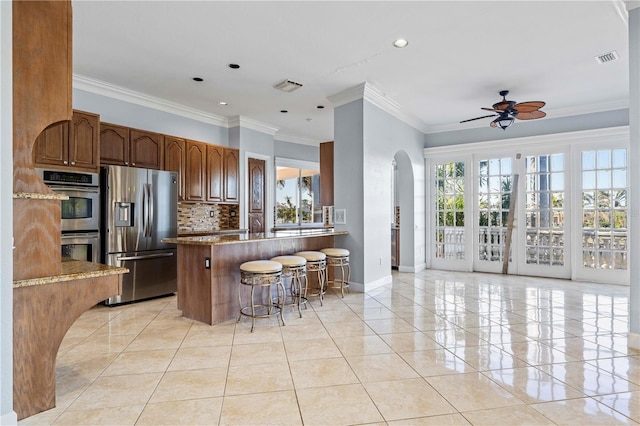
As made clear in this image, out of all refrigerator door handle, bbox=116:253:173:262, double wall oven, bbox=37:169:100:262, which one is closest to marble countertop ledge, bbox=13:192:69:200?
double wall oven, bbox=37:169:100:262

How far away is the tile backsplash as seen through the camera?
230 inches

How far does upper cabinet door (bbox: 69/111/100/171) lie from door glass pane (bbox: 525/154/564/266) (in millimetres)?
6928

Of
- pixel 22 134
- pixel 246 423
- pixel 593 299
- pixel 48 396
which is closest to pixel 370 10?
pixel 22 134

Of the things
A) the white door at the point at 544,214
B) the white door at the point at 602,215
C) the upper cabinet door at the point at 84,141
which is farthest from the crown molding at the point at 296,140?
the white door at the point at 602,215

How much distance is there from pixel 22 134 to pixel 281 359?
2.28 metres

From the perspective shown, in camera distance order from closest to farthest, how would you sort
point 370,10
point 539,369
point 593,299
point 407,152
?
point 539,369, point 370,10, point 593,299, point 407,152

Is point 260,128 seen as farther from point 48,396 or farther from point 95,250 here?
point 48,396

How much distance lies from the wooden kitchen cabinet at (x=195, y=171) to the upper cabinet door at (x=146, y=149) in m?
0.45

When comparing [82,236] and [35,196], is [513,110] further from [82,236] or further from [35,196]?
[82,236]

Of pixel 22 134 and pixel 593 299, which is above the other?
pixel 22 134

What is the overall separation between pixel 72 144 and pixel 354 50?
346cm

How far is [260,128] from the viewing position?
6773mm

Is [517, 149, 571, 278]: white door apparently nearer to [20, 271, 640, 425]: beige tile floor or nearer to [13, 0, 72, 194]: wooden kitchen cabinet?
[20, 271, 640, 425]: beige tile floor

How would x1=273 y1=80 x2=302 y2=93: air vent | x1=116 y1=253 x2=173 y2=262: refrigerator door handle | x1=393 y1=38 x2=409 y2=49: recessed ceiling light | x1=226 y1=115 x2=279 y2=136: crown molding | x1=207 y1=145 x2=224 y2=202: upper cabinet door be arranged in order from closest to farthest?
x1=393 y1=38 x2=409 y2=49: recessed ceiling light
x1=116 y1=253 x2=173 y2=262: refrigerator door handle
x1=273 y1=80 x2=302 y2=93: air vent
x1=207 y1=145 x2=224 y2=202: upper cabinet door
x1=226 y1=115 x2=279 y2=136: crown molding
